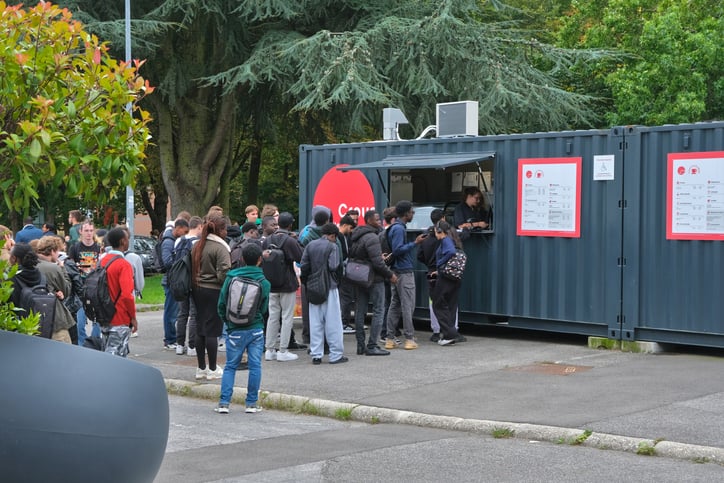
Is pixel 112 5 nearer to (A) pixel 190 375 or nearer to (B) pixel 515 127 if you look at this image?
(B) pixel 515 127

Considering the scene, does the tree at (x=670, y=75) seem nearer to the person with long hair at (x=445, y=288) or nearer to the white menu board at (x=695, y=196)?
the person with long hair at (x=445, y=288)

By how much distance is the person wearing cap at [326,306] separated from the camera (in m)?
12.7

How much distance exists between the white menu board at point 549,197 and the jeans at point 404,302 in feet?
5.89

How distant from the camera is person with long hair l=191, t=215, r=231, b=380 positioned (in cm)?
1166

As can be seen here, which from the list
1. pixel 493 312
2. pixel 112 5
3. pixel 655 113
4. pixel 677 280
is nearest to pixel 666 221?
pixel 677 280

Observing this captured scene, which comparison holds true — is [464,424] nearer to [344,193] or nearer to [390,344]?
[390,344]

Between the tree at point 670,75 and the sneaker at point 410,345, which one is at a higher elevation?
the tree at point 670,75

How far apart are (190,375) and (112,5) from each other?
711 inches

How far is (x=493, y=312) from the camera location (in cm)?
1499

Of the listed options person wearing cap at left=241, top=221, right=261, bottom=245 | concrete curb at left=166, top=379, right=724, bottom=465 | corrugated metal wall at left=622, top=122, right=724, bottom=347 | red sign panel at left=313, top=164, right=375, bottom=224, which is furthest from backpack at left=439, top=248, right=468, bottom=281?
concrete curb at left=166, top=379, right=724, bottom=465

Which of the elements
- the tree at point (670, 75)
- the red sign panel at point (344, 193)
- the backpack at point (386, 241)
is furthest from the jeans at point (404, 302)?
the tree at point (670, 75)

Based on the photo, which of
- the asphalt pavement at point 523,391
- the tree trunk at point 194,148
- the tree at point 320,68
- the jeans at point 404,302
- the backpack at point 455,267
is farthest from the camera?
the tree trunk at point 194,148

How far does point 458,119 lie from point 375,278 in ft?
13.1

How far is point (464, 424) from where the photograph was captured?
9430mm
